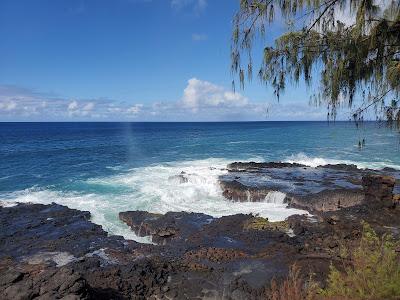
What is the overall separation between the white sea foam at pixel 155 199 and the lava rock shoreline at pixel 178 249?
100 centimetres

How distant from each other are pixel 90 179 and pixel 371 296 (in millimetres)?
30482

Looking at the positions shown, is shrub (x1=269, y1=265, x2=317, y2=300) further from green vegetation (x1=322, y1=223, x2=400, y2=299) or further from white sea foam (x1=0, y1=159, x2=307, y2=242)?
white sea foam (x1=0, y1=159, x2=307, y2=242)

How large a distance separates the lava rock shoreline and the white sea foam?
3.29 feet

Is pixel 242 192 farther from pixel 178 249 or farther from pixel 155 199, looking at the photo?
pixel 178 249

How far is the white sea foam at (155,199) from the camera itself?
21.0 meters

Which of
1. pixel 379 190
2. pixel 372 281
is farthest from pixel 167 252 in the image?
pixel 379 190

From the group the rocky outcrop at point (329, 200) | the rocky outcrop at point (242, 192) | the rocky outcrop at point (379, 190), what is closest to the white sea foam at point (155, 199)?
the rocky outcrop at point (242, 192)

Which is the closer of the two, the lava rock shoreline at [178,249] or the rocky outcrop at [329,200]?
the lava rock shoreline at [178,249]

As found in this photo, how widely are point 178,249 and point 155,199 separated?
959 centimetres

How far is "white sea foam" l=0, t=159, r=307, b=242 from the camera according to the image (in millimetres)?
20969

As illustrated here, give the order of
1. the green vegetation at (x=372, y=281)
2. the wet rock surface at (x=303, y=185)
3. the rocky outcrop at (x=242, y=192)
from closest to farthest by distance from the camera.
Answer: the green vegetation at (x=372, y=281) < the wet rock surface at (x=303, y=185) < the rocky outcrop at (x=242, y=192)

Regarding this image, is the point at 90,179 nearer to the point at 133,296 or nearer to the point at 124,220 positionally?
the point at 124,220

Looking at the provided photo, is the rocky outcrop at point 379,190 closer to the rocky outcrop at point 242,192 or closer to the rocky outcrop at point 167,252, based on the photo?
the rocky outcrop at point 167,252

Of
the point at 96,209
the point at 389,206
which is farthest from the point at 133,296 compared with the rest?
the point at 389,206
